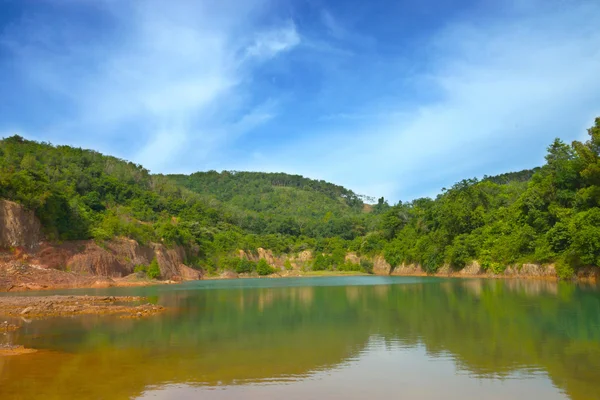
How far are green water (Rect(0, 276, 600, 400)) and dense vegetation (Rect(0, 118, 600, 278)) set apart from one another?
28.5 m

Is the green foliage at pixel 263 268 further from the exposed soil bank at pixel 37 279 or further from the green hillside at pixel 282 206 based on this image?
the exposed soil bank at pixel 37 279

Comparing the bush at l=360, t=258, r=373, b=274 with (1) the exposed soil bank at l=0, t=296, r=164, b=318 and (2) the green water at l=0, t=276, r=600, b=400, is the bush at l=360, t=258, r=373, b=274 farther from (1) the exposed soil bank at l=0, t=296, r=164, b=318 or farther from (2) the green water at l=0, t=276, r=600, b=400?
(2) the green water at l=0, t=276, r=600, b=400

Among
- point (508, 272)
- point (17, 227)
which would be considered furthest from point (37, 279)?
point (508, 272)

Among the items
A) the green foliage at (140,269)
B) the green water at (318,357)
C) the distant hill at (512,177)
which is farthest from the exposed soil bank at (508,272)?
the distant hill at (512,177)

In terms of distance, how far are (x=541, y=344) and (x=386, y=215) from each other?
83.6m

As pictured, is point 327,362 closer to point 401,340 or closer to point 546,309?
point 401,340

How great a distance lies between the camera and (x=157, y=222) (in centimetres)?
8119

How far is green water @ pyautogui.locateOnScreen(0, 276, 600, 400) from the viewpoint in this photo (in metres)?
9.02

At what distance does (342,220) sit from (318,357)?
109 metres

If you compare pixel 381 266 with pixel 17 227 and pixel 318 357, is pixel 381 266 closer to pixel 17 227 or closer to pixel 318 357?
pixel 17 227

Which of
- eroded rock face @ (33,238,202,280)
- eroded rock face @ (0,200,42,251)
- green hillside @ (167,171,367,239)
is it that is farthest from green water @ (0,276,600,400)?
green hillside @ (167,171,367,239)

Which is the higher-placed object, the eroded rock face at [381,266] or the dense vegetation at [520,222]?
the dense vegetation at [520,222]

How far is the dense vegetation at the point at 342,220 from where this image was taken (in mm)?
45300

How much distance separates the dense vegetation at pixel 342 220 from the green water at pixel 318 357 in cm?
2846
